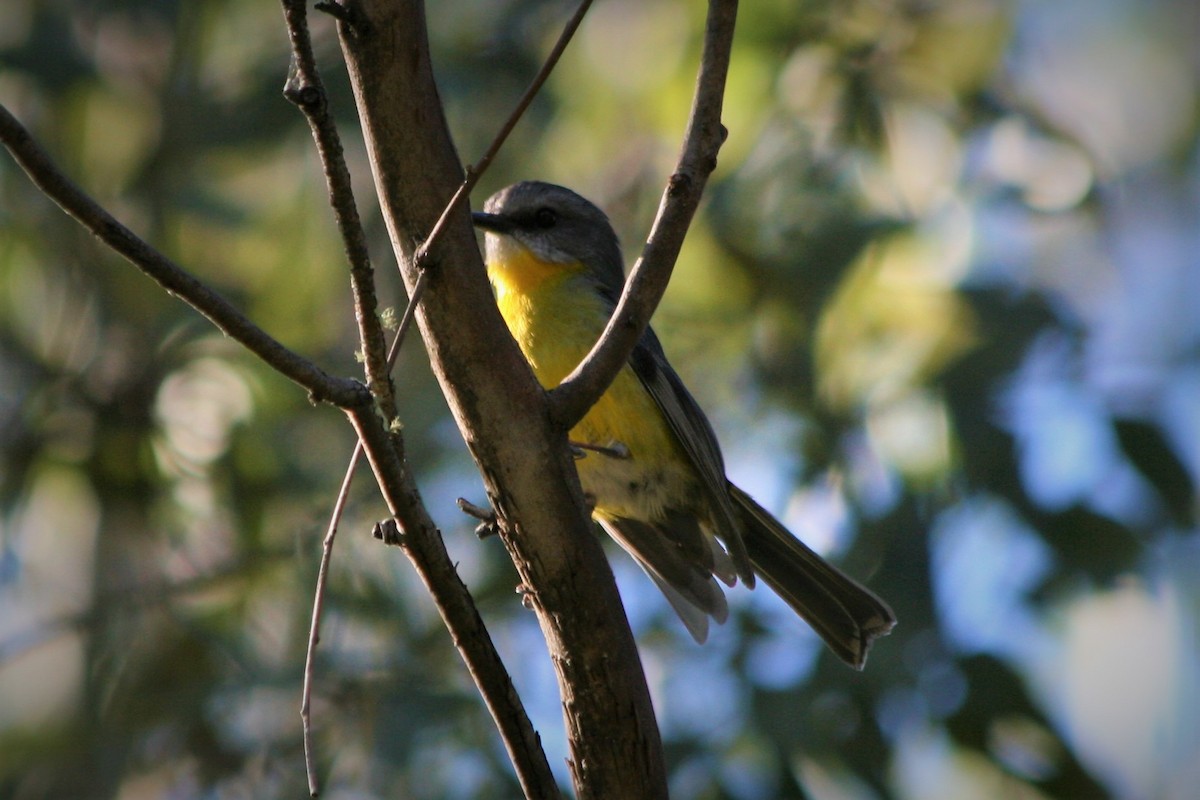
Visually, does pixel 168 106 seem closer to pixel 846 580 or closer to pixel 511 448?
pixel 846 580

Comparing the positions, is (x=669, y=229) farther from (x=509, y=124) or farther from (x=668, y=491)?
(x=668, y=491)

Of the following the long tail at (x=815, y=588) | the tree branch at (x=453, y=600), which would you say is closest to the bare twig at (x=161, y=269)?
the tree branch at (x=453, y=600)

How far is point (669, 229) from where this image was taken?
2992mm

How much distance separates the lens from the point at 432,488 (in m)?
5.91

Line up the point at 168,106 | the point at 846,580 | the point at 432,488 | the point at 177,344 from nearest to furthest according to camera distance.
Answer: the point at 846,580, the point at 432,488, the point at 177,344, the point at 168,106

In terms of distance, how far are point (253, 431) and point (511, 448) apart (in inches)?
162

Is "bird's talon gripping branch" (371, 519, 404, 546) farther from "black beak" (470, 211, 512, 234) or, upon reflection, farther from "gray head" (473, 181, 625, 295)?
"black beak" (470, 211, 512, 234)

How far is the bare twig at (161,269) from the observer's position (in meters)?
2.14

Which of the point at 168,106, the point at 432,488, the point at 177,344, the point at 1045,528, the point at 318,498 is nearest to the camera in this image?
the point at 1045,528

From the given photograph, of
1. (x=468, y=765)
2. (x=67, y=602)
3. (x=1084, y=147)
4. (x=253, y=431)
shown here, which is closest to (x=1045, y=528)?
(x=1084, y=147)

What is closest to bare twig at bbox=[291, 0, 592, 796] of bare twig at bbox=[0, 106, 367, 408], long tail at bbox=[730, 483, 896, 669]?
bare twig at bbox=[0, 106, 367, 408]

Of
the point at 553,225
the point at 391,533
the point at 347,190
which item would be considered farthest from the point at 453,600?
the point at 553,225

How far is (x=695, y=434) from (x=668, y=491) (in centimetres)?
27

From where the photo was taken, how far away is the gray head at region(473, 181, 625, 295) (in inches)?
210
